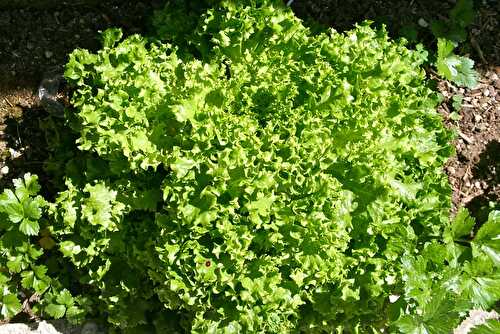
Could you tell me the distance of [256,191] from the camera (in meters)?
3.45

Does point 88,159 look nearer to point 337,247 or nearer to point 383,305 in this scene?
point 337,247

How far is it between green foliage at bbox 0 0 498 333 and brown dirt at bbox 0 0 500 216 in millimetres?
639

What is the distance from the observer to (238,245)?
3.45 meters

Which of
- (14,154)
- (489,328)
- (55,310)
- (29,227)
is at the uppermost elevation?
(14,154)

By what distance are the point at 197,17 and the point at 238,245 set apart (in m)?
1.64

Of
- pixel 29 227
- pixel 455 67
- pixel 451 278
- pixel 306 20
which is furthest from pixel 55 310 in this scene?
pixel 455 67

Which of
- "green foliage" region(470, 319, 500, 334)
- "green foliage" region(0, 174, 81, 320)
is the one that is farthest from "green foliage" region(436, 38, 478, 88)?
"green foliage" region(0, 174, 81, 320)

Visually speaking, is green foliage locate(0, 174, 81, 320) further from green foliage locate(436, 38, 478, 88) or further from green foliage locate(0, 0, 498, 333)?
green foliage locate(436, 38, 478, 88)

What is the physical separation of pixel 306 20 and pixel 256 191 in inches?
79.8

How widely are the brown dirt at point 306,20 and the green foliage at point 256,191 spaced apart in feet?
2.10

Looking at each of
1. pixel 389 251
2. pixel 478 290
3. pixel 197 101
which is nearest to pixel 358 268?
pixel 389 251

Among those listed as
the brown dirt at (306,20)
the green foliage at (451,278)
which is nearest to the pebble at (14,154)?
the brown dirt at (306,20)

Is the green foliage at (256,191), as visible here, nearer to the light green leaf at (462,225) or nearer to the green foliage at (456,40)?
the light green leaf at (462,225)

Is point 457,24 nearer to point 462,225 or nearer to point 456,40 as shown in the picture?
point 456,40
